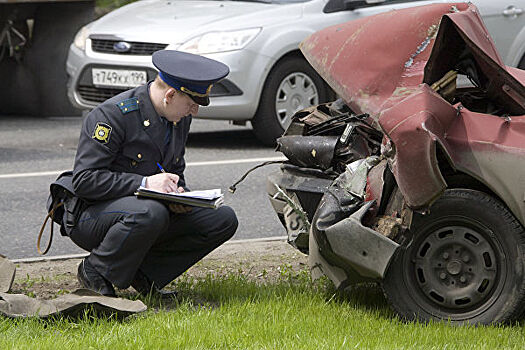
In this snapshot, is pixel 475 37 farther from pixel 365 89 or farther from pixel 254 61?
pixel 254 61

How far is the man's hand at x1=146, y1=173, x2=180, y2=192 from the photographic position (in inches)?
182

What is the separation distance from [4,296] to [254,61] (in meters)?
5.30

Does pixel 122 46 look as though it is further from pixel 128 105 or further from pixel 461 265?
pixel 461 265

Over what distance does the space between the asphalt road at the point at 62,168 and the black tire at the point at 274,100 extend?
18 centimetres

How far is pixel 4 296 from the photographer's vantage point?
4.58 m

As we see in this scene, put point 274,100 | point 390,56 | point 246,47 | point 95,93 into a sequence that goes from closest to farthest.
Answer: point 390,56
point 246,47
point 274,100
point 95,93

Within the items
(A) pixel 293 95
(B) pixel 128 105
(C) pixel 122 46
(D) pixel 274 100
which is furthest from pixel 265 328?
(C) pixel 122 46

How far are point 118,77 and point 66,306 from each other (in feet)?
18.4

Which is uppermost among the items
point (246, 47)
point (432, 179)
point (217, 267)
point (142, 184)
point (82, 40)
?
point (432, 179)

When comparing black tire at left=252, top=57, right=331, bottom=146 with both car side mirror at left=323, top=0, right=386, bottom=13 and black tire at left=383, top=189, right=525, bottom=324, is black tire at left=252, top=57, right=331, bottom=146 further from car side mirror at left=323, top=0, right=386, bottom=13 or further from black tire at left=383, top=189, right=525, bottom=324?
Answer: black tire at left=383, top=189, right=525, bottom=324

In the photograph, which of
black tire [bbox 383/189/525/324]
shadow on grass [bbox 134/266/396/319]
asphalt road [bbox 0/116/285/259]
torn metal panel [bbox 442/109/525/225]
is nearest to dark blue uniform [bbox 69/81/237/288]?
shadow on grass [bbox 134/266/396/319]

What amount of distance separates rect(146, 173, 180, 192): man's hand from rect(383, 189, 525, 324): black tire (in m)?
1.02

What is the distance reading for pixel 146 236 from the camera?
4637 mm

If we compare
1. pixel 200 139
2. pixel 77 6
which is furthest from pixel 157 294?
pixel 77 6
